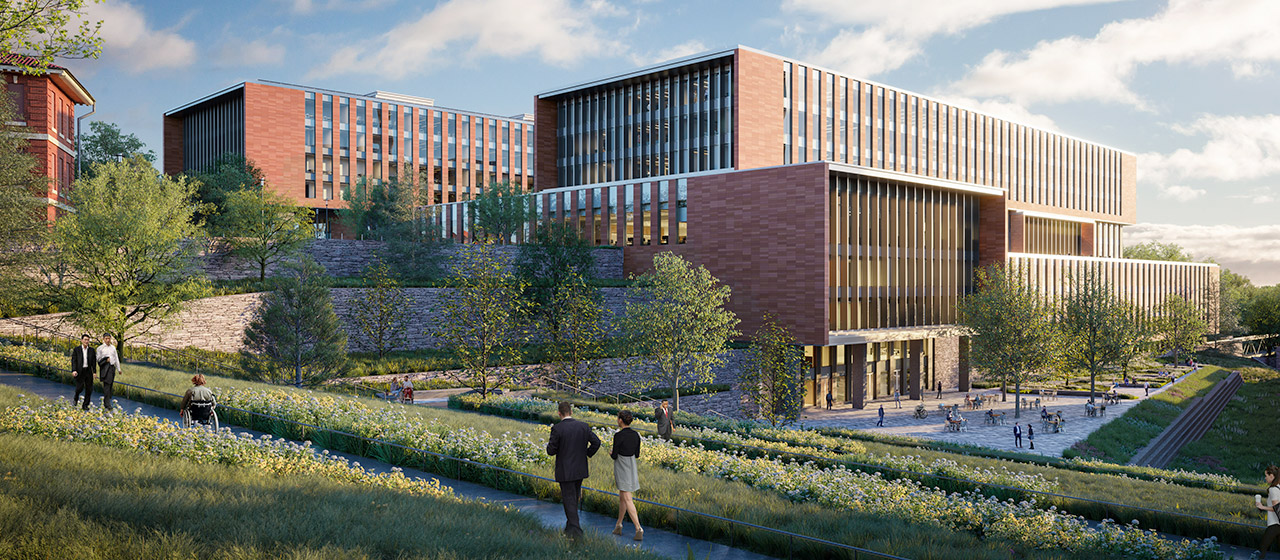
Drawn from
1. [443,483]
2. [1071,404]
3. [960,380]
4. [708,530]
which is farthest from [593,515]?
[960,380]

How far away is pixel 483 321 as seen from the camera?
106 ft

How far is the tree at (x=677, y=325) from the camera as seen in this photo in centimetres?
3747

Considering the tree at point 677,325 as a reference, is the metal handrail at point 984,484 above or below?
below

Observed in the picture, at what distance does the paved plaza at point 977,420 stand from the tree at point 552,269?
1439 centimetres

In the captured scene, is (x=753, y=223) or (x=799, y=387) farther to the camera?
(x=753, y=223)

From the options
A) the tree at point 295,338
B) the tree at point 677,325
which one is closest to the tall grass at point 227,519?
the tree at point 295,338

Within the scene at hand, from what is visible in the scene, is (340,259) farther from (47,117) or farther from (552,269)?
(47,117)

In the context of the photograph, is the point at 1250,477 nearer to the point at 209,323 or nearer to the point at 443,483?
the point at 443,483

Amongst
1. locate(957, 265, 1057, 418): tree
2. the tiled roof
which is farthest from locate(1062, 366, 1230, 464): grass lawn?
the tiled roof

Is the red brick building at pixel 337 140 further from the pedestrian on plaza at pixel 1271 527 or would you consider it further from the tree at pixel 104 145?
the pedestrian on plaza at pixel 1271 527

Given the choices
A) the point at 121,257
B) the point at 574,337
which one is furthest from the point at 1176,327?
the point at 121,257

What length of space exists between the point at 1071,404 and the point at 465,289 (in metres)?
43.2

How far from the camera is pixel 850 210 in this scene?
4869cm

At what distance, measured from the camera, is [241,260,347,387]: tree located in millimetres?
30406
